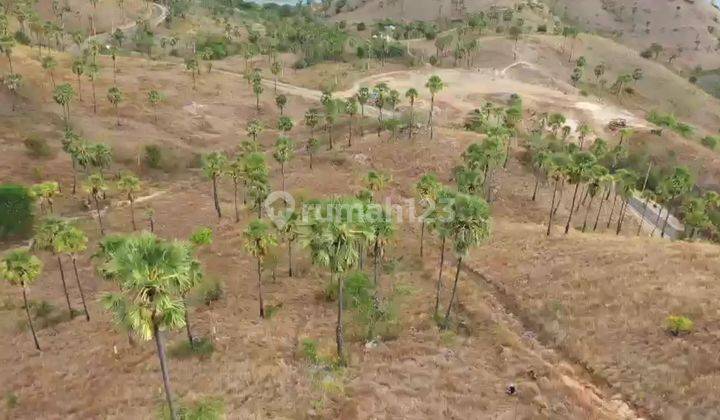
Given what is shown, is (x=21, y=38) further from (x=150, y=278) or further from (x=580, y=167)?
(x=150, y=278)

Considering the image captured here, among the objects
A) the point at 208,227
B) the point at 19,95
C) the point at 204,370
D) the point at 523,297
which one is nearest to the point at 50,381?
the point at 204,370

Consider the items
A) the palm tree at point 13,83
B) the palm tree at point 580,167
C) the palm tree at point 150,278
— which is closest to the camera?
the palm tree at point 150,278

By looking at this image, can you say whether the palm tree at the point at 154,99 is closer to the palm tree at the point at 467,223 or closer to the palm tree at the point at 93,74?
the palm tree at the point at 93,74

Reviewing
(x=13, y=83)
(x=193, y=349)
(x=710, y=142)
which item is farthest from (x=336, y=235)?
(x=710, y=142)

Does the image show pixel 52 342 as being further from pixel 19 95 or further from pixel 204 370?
pixel 19 95

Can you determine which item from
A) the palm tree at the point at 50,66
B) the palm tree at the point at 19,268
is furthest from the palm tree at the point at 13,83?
the palm tree at the point at 19,268

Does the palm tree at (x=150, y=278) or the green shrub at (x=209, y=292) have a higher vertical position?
the palm tree at (x=150, y=278)
